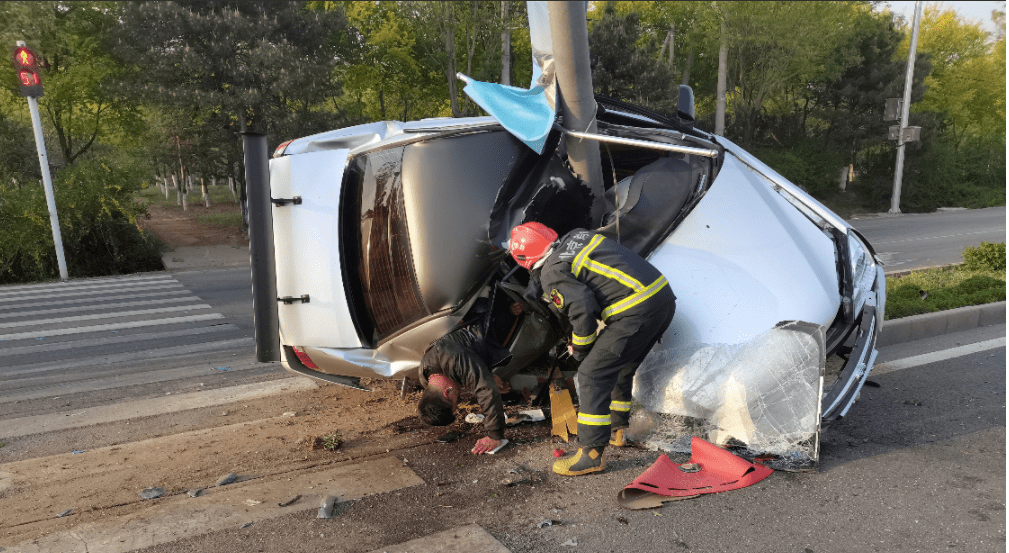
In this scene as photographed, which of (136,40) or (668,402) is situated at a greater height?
(136,40)

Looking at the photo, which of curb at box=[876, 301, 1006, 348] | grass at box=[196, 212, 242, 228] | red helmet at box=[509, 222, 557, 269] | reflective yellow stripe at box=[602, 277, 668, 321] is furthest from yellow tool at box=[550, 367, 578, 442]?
grass at box=[196, 212, 242, 228]

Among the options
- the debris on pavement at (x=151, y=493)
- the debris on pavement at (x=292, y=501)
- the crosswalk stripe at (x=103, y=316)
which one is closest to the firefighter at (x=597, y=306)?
the debris on pavement at (x=292, y=501)

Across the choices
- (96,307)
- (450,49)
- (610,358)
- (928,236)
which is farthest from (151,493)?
(928,236)

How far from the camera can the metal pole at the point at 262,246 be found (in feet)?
12.3

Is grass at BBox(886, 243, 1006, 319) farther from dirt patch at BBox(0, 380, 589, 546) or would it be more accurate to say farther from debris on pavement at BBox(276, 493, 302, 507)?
debris on pavement at BBox(276, 493, 302, 507)

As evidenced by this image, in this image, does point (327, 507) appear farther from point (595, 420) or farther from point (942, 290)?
point (942, 290)

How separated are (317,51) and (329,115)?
1579mm

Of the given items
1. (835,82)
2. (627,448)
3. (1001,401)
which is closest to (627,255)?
(627,448)

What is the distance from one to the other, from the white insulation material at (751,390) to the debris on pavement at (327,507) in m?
1.66

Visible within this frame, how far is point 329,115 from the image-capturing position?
1777cm

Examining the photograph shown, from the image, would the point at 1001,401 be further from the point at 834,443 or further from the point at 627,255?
the point at 627,255

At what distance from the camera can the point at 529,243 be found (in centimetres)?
351

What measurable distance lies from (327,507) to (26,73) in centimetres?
1105

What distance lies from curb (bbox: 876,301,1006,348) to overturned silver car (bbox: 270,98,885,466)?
6.55ft
